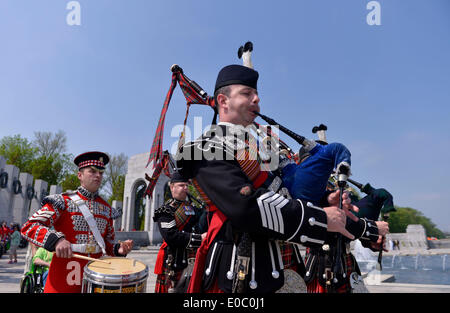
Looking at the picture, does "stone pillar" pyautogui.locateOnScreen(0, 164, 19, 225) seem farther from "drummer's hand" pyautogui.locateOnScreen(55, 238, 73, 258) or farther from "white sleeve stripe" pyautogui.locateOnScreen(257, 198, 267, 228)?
"white sleeve stripe" pyautogui.locateOnScreen(257, 198, 267, 228)

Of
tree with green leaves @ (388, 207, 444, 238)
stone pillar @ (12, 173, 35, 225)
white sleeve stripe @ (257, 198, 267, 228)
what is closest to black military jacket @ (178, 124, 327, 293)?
white sleeve stripe @ (257, 198, 267, 228)

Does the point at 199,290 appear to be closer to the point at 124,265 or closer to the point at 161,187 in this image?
the point at 124,265

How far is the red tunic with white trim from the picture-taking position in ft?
11.5

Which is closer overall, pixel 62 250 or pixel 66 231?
pixel 62 250

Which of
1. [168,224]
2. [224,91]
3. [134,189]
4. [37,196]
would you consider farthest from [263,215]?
[134,189]

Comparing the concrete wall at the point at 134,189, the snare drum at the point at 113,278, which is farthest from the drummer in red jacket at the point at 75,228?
the concrete wall at the point at 134,189

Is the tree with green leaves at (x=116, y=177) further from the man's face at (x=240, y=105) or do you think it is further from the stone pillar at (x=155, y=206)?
the man's face at (x=240, y=105)

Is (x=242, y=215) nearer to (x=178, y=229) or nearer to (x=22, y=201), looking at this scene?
(x=178, y=229)

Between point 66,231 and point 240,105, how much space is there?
9.61 feet

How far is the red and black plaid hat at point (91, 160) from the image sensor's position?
4.27m

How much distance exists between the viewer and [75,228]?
3.90 metres

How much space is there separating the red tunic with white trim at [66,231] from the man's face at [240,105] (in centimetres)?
244
